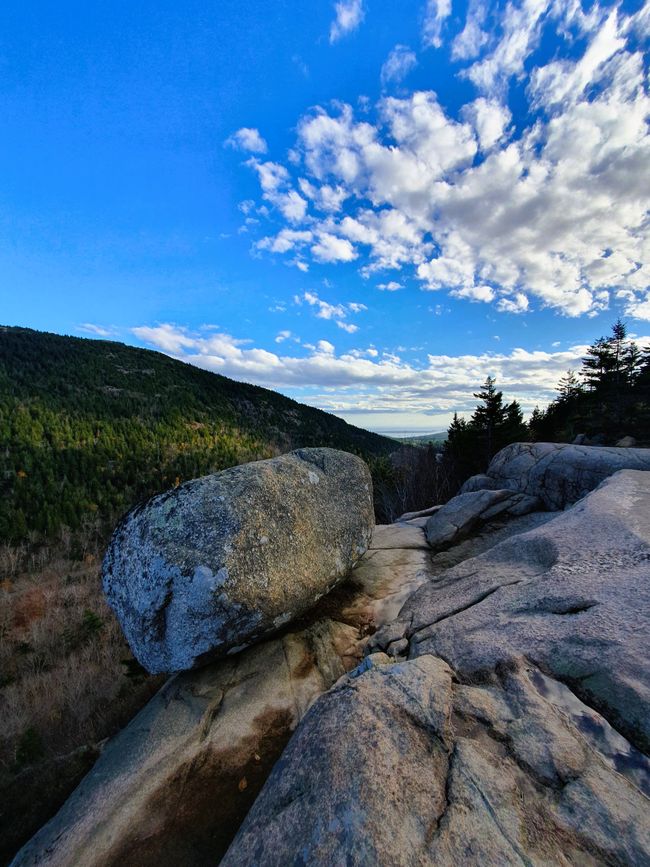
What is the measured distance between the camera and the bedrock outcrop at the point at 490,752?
2225 mm

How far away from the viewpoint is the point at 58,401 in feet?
181

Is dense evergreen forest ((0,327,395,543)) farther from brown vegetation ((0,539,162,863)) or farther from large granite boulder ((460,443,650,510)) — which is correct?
large granite boulder ((460,443,650,510))

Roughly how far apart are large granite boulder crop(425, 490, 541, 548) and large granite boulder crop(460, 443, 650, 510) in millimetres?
622

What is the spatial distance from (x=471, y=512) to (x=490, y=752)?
8234 millimetres

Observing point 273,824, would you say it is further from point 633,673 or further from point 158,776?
point 633,673

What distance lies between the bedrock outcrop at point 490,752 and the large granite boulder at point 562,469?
702cm

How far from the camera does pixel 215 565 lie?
5371mm

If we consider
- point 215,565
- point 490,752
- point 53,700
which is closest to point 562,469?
point 490,752

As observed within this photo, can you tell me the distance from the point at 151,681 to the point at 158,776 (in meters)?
2.91

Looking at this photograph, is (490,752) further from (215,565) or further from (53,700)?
(53,700)

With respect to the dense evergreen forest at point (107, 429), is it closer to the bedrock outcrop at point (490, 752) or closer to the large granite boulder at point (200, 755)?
the large granite boulder at point (200, 755)

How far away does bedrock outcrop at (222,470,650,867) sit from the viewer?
2.22 metres

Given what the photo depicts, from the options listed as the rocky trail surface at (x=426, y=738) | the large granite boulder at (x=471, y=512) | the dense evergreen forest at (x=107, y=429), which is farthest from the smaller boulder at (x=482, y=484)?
the dense evergreen forest at (x=107, y=429)

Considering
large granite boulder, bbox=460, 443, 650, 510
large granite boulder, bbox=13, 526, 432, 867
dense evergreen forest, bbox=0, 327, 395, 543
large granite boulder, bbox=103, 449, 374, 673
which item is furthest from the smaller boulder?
dense evergreen forest, bbox=0, 327, 395, 543
